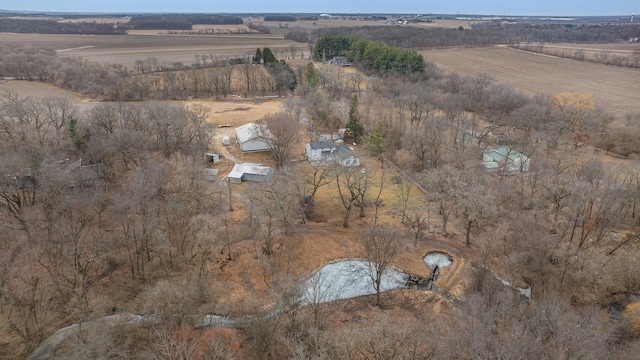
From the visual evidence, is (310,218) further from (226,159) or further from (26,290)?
(26,290)

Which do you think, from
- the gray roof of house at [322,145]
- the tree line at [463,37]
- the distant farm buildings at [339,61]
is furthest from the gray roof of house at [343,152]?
the tree line at [463,37]

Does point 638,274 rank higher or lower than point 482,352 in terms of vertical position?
lower

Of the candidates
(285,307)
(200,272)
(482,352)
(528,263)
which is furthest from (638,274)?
(200,272)

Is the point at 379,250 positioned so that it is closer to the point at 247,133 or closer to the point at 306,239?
the point at 306,239

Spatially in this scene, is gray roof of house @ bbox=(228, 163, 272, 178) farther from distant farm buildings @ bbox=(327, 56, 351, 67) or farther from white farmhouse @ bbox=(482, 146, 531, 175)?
distant farm buildings @ bbox=(327, 56, 351, 67)

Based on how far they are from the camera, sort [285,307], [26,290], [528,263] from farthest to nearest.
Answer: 1. [528,263]
2. [26,290]
3. [285,307]

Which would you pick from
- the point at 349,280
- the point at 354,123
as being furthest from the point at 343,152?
the point at 349,280

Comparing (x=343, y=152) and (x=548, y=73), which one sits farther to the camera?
(x=548, y=73)
